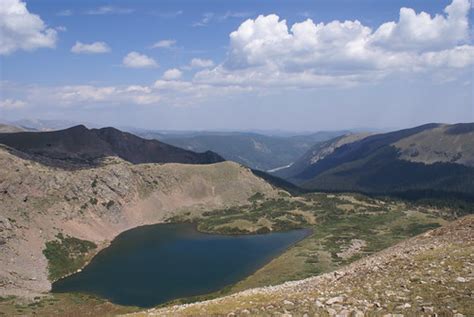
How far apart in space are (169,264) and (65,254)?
122 ft

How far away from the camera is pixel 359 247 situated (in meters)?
160

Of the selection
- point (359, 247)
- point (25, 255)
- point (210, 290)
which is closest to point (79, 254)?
point (25, 255)


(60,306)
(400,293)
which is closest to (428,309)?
(400,293)

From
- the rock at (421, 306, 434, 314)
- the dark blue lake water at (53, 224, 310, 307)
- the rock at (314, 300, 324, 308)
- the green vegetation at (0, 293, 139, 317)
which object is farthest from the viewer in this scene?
the dark blue lake water at (53, 224, 310, 307)

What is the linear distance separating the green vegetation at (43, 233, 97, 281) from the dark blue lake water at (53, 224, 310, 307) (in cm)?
414

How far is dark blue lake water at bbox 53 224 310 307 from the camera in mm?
117875

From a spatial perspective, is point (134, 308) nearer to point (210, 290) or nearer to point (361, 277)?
point (210, 290)

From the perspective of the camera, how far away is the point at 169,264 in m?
146

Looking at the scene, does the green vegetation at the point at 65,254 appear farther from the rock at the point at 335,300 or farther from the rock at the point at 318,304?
the rock at the point at 335,300

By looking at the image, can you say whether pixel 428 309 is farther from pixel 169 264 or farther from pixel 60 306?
pixel 169 264

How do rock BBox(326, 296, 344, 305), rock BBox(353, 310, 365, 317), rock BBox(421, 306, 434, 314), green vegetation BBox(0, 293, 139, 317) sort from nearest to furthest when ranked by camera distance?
rock BBox(421, 306, 434, 314), rock BBox(353, 310, 365, 317), rock BBox(326, 296, 344, 305), green vegetation BBox(0, 293, 139, 317)

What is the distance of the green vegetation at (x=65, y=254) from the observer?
456ft

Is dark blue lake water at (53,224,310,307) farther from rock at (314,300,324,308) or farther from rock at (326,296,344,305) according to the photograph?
rock at (326,296,344,305)

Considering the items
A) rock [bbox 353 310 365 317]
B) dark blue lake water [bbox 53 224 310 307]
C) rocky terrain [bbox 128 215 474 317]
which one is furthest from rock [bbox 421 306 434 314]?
dark blue lake water [bbox 53 224 310 307]
